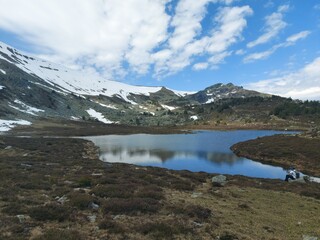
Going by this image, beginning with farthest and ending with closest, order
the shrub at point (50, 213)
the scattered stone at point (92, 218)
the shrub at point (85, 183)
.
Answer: the shrub at point (85, 183), the scattered stone at point (92, 218), the shrub at point (50, 213)

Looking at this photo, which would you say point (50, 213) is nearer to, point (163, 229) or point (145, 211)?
point (145, 211)

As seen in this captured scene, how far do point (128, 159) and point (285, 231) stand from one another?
50969 millimetres

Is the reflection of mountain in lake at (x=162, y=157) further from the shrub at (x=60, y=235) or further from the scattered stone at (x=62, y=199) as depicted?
the shrub at (x=60, y=235)

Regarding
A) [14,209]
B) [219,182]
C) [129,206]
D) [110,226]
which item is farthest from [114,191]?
[219,182]

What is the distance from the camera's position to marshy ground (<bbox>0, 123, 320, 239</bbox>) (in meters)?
17.1

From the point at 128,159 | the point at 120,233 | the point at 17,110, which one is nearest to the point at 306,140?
Answer: the point at 128,159

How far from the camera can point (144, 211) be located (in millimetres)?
21516

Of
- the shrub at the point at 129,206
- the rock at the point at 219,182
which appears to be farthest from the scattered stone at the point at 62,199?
the rock at the point at 219,182

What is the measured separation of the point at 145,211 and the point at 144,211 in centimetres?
7

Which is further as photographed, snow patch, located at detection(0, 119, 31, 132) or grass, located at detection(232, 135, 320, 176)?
snow patch, located at detection(0, 119, 31, 132)

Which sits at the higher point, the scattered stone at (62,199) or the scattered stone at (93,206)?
the scattered stone at (62,199)

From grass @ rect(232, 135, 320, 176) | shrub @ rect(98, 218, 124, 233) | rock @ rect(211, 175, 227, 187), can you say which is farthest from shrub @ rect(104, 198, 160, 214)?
grass @ rect(232, 135, 320, 176)

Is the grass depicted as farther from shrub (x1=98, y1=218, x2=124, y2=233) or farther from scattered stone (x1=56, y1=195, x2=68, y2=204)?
shrub (x1=98, y1=218, x2=124, y2=233)

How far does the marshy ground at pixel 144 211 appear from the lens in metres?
17.1
